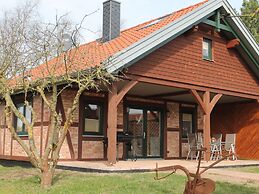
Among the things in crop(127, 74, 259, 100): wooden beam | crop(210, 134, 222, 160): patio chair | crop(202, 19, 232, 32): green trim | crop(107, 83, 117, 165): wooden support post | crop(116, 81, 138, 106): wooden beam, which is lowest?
crop(210, 134, 222, 160): patio chair

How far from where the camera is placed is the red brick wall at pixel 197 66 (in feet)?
37.7

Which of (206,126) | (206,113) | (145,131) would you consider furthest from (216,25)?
(145,131)

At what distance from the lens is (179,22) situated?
11.7m

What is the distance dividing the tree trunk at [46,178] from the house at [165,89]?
2333mm

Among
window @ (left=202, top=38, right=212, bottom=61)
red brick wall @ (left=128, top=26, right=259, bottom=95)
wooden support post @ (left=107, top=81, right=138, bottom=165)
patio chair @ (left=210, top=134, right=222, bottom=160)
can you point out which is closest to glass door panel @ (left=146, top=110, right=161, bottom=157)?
patio chair @ (left=210, top=134, right=222, bottom=160)

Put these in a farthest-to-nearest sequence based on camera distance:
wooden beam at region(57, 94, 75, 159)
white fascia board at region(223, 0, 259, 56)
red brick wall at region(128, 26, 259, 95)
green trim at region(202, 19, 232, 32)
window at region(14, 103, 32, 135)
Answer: white fascia board at region(223, 0, 259, 56), window at region(14, 103, 32, 135), green trim at region(202, 19, 232, 32), wooden beam at region(57, 94, 75, 159), red brick wall at region(128, 26, 259, 95)

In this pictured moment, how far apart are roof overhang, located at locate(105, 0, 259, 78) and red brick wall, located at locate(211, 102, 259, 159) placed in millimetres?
1724

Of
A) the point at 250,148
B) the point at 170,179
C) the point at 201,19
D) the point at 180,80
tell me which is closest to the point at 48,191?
the point at 170,179

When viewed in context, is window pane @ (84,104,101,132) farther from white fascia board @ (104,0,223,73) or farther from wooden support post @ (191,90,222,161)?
wooden support post @ (191,90,222,161)

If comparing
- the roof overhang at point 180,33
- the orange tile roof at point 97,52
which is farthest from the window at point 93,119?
the roof overhang at point 180,33

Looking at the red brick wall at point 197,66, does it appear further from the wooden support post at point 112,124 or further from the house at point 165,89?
the wooden support post at point 112,124

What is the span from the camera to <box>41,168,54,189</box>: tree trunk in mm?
7742

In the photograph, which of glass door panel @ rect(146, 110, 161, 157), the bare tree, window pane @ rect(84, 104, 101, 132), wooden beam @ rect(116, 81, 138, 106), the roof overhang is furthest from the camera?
glass door panel @ rect(146, 110, 161, 157)

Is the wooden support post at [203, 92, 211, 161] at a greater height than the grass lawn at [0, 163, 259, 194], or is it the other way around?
the wooden support post at [203, 92, 211, 161]
